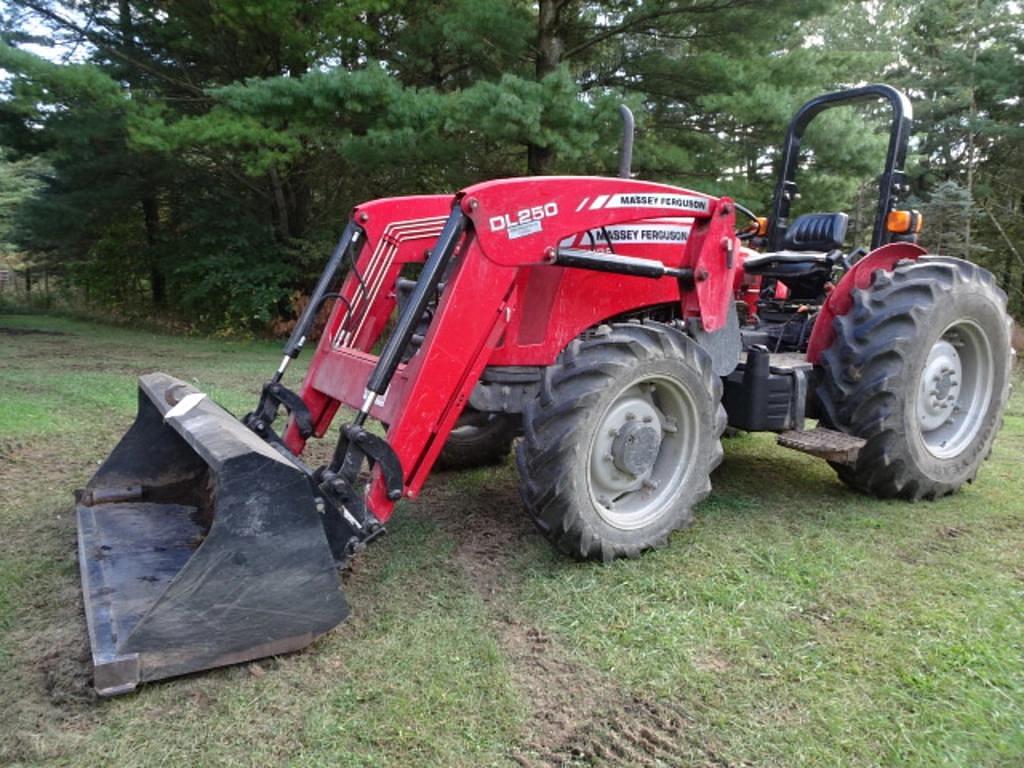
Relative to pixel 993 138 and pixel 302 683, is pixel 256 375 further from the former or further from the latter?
pixel 993 138

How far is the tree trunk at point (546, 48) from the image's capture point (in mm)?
10906

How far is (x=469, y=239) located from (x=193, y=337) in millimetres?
12946

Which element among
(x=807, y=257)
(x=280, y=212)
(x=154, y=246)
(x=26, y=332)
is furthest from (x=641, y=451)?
(x=154, y=246)

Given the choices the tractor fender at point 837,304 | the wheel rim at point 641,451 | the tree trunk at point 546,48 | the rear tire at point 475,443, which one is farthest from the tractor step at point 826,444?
the tree trunk at point 546,48

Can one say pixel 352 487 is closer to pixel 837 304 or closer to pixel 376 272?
pixel 376 272

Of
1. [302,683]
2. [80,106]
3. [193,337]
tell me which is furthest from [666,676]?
[193,337]

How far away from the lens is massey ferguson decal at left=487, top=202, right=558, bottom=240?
3020 millimetres

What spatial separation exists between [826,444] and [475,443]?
6.53 feet

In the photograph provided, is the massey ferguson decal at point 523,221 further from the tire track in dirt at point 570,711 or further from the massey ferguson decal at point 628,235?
the tire track in dirt at point 570,711

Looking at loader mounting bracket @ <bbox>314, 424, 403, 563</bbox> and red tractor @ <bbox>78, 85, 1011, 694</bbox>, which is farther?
Answer: loader mounting bracket @ <bbox>314, 424, 403, 563</bbox>

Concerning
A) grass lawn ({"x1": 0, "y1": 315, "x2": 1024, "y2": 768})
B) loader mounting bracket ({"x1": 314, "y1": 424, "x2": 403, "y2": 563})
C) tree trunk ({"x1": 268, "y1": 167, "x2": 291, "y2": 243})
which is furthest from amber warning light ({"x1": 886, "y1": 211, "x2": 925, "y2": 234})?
tree trunk ({"x1": 268, "y1": 167, "x2": 291, "y2": 243})

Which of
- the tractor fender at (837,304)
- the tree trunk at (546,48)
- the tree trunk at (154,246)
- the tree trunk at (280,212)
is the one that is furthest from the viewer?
the tree trunk at (154,246)

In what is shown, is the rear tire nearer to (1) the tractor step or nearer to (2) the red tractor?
(2) the red tractor

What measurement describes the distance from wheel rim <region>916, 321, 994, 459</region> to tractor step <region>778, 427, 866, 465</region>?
0.59m
